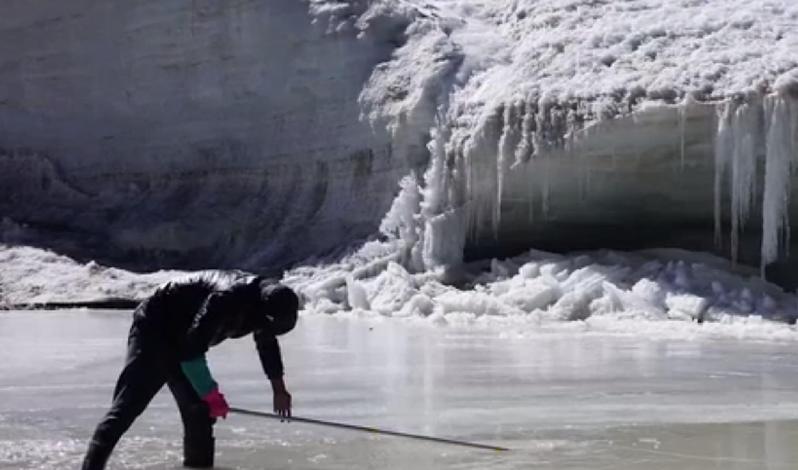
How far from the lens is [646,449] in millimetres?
4465

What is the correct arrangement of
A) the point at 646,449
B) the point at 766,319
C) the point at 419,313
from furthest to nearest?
the point at 419,313 → the point at 766,319 → the point at 646,449

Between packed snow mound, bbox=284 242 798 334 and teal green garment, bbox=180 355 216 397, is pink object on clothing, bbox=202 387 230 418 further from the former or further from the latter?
packed snow mound, bbox=284 242 798 334

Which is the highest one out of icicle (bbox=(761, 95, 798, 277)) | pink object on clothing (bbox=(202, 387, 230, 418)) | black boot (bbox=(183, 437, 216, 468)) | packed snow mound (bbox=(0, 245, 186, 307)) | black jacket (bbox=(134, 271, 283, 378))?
icicle (bbox=(761, 95, 798, 277))

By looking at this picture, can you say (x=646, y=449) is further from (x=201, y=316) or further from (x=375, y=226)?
(x=375, y=226)

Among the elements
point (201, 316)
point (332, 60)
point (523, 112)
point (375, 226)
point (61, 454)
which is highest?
point (332, 60)

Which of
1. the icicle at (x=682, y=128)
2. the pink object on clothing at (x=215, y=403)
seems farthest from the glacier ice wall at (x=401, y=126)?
the pink object on clothing at (x=215, y=403)

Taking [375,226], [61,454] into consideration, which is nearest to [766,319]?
[375,226]

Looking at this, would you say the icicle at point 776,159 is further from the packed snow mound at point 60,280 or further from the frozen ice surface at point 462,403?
the packed snow mound at point 60,280

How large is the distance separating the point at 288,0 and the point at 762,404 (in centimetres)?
1364

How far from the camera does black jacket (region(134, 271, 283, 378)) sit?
384 cm

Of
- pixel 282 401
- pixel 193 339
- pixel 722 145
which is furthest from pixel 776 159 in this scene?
pixel 193 339

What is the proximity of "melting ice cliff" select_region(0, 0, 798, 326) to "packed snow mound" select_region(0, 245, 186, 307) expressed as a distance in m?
1.11

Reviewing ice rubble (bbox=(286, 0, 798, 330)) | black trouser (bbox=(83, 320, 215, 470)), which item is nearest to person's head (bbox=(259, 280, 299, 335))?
black trouser (bbox=(83, 320, 215, 470))

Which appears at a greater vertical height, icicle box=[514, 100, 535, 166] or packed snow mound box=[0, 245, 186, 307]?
icicle box=[514, 100, 535, 166]
